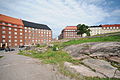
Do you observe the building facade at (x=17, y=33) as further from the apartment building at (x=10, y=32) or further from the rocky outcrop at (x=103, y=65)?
the rocky outcrop at (x=103, y=65)

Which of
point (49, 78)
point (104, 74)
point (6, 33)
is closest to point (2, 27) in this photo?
point (6, 33)

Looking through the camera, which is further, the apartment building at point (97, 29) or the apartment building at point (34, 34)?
the apartment building at point (97, 29)

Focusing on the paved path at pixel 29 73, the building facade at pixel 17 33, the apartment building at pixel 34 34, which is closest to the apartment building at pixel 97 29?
the apartment building at pixel 34 34

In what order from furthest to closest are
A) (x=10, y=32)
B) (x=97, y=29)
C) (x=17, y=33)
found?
(x=97, y=29)
(x=17, y=33)
(x=10, y=32)

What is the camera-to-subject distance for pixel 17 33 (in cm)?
5231

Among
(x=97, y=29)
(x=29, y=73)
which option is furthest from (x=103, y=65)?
(x=97, y=29)

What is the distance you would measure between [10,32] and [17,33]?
4.73m

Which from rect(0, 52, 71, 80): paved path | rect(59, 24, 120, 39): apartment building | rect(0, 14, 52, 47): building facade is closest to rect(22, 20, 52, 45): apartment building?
rect(0, 14, 52, 47): building facade

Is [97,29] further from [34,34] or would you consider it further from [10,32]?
[10,32]

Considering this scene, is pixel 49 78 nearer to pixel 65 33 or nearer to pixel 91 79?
pixel 91 79

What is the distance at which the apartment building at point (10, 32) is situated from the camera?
45287mm

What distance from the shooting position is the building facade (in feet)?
150

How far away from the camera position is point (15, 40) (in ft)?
166

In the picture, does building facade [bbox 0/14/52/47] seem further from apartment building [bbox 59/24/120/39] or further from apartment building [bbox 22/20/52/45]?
apartment building [bbox 59/24/120/39]
